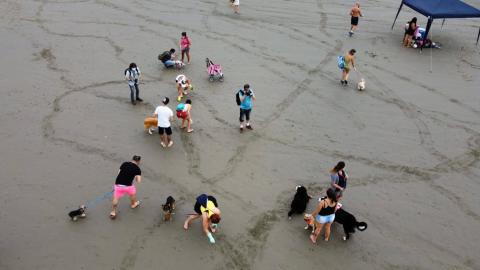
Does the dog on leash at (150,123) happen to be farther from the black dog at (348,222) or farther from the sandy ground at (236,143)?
the black dog at (348,222)

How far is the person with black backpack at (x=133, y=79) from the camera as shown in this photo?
12.2 m

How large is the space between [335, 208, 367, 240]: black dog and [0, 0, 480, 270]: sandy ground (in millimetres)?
304

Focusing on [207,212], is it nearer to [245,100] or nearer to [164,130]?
[164,130]

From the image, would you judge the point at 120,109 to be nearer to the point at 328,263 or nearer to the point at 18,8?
the point at 328,263

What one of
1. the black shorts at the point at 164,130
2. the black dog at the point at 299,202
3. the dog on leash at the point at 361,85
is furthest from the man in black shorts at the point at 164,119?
the dog on leash at the point at 361,85

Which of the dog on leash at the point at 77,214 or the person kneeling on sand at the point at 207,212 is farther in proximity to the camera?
the dog on leash at the point at 77,214

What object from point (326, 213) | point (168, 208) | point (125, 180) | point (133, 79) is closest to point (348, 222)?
point (326, 213)

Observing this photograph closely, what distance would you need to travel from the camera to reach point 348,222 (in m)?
8.56

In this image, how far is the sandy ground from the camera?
8.40 meters

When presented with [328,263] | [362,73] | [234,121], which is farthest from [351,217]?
[362,73]

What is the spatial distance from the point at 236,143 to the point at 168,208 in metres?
3.53

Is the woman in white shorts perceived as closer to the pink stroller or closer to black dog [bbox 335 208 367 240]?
black dog [bbox 335 208 367 240]

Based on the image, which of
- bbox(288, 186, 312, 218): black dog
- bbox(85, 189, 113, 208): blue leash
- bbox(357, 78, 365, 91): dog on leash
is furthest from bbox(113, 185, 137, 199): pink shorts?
bbox(357, 78, 365, 91): dog on leash

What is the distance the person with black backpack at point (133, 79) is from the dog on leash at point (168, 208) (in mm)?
4929
